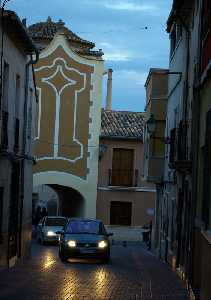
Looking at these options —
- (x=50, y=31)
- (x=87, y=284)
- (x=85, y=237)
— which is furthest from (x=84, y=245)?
(x=50, y=31)

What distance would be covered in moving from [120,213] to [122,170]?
2.64 metres

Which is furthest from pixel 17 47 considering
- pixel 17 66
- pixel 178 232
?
pixel 178 232

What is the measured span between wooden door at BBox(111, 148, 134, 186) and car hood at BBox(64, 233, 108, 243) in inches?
818

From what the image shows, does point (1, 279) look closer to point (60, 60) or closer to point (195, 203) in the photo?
point (195, 203)

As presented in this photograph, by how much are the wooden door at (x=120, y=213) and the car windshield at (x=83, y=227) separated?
65.0 feet

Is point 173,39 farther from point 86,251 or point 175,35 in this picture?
point 86,251

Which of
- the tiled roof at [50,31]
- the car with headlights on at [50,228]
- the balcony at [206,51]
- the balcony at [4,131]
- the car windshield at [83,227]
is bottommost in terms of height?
the car with headlights on at [50,228]

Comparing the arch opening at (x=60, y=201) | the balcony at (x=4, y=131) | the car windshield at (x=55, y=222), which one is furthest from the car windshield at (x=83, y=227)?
the arch opening at (x=60, y=201)

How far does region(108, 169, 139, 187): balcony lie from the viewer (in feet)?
148

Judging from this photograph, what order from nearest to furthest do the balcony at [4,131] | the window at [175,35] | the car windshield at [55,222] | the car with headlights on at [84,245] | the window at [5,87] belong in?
the balcony at [4,131]
the window at [5,87]
the car with headlights on at [84,245]
the window at [175,35]
the car windshield at [55,222]

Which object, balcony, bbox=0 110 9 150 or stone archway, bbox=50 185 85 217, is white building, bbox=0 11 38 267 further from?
stone archway, bbox=50 185 85 217

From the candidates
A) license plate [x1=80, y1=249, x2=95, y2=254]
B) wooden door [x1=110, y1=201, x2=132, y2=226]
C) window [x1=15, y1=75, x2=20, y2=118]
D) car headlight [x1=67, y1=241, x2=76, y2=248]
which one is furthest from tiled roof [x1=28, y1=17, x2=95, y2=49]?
license plate [x1=80, y1=249, x2=95, y2=254]

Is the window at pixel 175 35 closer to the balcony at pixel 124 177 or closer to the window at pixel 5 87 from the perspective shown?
the window at pixel 5 87

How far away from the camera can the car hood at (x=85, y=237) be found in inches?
932
